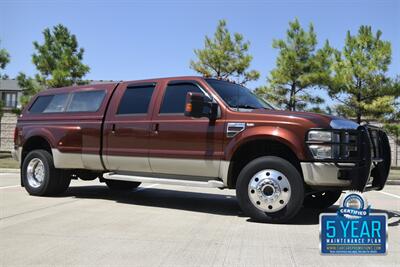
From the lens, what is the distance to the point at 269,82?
2448 cm

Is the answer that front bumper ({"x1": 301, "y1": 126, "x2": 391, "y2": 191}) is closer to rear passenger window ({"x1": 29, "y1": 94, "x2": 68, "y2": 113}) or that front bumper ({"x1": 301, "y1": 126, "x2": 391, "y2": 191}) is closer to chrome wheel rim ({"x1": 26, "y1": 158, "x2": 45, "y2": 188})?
rear passenger window ({"x1": 29, "y1": 94, "x2": 68, "y2": 113})

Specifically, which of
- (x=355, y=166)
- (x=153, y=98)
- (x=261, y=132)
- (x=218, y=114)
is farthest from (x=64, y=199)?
(x=355, y=166)

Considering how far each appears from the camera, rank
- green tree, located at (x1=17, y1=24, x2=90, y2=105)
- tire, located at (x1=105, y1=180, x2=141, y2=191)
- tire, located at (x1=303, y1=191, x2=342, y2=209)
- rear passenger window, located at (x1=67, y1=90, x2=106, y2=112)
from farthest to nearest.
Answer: green tree, located at (x1=17, y1=24, x2=90, y2=105), tire, located at (x1=105, y1=180, x2=141, y2=191), rear passenger window, located at (x1=67, y1=90, x2=106, y2=112), tire, located at (x1=303, y1=191, x2=342, y2=209)

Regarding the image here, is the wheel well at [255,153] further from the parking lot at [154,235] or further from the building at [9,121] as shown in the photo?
the building at [9,121]

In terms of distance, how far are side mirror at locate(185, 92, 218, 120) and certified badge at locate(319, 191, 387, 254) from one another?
2819mm

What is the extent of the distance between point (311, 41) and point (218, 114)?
18.5m

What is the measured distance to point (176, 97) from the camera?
7121 millimetres

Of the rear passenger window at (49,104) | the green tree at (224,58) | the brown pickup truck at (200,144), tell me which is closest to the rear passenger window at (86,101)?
the brown pickup truck at (200,144)

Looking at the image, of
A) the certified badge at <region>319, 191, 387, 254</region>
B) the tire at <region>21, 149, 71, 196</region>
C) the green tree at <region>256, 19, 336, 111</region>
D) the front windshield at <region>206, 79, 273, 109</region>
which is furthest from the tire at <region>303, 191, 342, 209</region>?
the green tree at <region>256, 19, 336, 111</region>

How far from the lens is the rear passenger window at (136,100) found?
24.4 feet

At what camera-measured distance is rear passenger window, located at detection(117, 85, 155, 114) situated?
7430mm

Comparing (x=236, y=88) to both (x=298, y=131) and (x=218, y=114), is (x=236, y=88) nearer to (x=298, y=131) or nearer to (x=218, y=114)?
(x=218, y=114)

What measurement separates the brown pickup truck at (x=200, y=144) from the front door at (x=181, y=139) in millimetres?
15

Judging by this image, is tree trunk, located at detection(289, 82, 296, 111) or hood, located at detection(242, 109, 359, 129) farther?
tree trunk, located at detection(289, 82, 296, 111)
